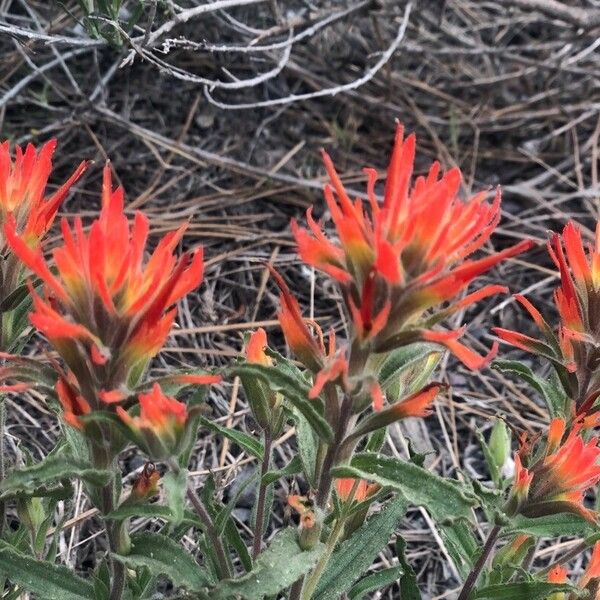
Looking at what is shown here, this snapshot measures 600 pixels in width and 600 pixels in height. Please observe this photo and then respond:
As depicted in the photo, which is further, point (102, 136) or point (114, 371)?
point (102, 136)

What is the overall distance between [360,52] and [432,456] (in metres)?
1.65

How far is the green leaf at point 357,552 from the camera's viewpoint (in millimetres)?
1250

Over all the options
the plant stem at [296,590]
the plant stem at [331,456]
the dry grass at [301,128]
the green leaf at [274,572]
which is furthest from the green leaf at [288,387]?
the dry grass at [301,128]

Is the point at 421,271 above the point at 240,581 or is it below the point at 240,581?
above

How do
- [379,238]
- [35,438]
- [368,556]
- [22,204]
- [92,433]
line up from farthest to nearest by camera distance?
[35,438], [368,556], [22,204], [92,433], [379,238]

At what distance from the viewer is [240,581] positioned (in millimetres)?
976

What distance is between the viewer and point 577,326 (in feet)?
3.97

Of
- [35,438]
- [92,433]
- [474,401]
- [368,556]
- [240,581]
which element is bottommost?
[35,438]

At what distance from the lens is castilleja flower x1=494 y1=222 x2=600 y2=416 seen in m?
1.18

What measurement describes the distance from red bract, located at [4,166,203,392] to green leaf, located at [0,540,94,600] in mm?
297

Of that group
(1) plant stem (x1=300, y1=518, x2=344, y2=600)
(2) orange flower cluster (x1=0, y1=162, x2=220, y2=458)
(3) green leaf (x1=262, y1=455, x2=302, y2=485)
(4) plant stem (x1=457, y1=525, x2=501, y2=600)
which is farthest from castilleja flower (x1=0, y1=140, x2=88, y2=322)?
(4) plant stem (x1=457, y1=525, x2=501, y2=600)

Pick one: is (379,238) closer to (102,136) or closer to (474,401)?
(474,401)

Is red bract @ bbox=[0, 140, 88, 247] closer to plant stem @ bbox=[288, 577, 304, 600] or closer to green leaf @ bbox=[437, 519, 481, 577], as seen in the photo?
plant stem @ bbox=[288, 577, 304, 600]

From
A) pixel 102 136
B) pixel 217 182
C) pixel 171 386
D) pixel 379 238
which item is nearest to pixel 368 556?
pixel 171 386
